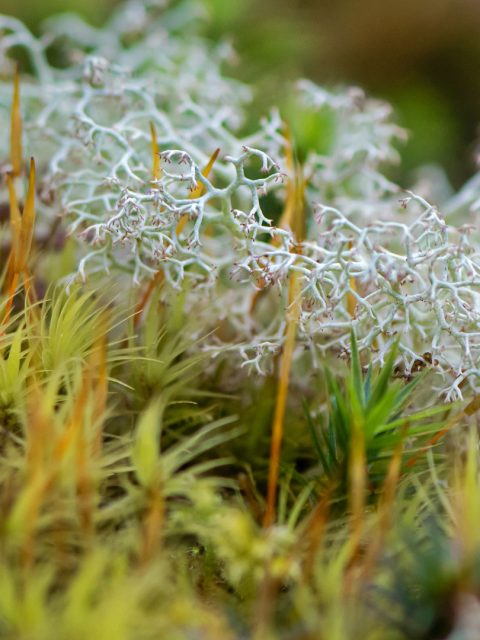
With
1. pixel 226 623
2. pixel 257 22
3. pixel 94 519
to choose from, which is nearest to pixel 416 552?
pixel 226 623

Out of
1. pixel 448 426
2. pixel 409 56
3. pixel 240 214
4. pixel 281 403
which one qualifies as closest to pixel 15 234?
pixel 240 214

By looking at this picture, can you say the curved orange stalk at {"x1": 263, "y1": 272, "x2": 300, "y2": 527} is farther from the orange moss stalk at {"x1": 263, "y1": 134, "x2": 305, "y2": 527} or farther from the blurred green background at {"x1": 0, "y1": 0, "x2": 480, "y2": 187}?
the blurred green background at {"x1": 0, "y1": 0, "x2": 480, "y2": 187}

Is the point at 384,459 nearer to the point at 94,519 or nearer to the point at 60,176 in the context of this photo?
the point at 94,519

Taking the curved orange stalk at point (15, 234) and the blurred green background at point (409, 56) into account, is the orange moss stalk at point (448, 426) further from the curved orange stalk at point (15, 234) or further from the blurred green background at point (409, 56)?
the blurred green background at point (409, 56)

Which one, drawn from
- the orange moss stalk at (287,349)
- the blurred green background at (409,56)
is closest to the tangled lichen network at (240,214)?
the orange moss stalk at (287,349)

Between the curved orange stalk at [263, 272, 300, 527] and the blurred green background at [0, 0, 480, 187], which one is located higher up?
the blurred green background at [0, 0, 480, 187]

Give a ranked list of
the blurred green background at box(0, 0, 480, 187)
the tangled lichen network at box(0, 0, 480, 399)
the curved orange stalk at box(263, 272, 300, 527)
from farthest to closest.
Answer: the blurred green background at box(0, 0, 480, 187) → the tangled lichen network at box(0, 0, 480, 399) → the curved orange stalk at box(263, 272, 300, 527)

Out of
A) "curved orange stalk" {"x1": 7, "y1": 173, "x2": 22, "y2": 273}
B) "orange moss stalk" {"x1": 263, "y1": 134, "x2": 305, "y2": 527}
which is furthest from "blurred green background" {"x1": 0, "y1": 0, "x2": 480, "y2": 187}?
"curved orange stalk" {"x1": 7, "y1": 173, "x2": 22, "y2": 273}

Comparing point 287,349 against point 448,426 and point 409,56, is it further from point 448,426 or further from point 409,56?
point 409,56
